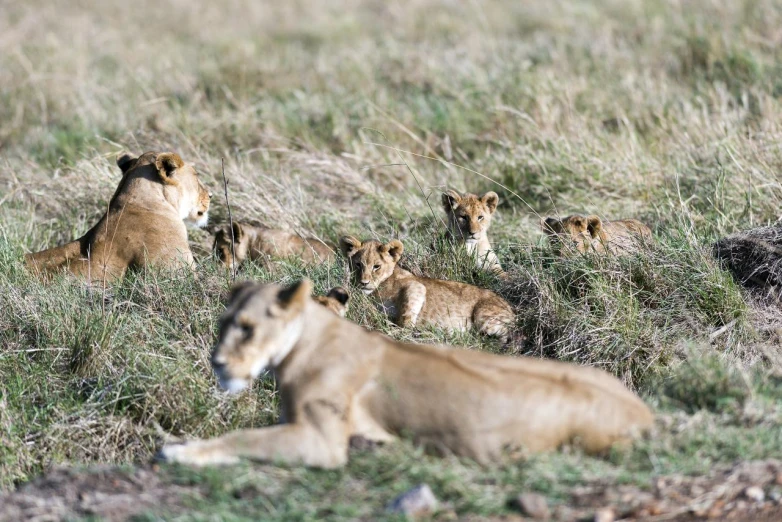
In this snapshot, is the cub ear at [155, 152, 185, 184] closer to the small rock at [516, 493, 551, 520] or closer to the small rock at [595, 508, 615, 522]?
the small rock at [516, 493, 551, 520]

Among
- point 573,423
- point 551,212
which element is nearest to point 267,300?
point 573,423

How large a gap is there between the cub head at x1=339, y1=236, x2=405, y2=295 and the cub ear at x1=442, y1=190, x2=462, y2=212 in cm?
94


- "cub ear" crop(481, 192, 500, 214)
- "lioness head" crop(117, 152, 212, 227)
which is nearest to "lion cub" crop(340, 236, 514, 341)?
"cub ear" crop(481, 192, 500, 214)

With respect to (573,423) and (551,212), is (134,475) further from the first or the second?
(551,212)

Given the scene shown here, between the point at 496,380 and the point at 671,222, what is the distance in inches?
170

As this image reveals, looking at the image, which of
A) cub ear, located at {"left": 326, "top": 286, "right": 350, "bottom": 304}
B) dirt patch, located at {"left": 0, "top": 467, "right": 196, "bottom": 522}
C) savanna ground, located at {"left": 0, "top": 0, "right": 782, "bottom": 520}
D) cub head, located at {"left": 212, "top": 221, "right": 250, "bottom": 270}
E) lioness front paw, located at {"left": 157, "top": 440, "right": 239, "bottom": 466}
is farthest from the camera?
cub head, located at {"left": 212, "top": 221, "right": 250, "bottom": 270}

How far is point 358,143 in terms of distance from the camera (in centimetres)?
1188

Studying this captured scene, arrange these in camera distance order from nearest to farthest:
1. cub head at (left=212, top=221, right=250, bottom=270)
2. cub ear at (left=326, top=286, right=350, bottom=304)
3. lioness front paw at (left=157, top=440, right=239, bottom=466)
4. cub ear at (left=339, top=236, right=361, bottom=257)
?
1. lioness front paw at (left=157, top=440, right=239, bottom=466)
2. cub ear at (left=326, top=286, right=350, bottom=304)
3. cub ear at (left=339, top=236, right=361, bottom=257)
4. cub head at (left=212, top=221, right=250, bottom=270)

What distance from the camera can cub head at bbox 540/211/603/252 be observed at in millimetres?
8250

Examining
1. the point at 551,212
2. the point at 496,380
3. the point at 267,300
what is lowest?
the point at 551,212

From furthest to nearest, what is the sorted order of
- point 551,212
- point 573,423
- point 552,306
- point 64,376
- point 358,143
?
1. point 358,143
2. point 551,212
3. point 552,306
4. point 64,376
5. point 573,423

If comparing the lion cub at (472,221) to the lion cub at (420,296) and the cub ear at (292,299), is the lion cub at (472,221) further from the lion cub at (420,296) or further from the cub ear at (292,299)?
the cub ear at (292,299)

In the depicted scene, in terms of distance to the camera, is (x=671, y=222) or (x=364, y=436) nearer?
(x=364, y=436)

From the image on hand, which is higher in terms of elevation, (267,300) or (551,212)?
(267,300)
